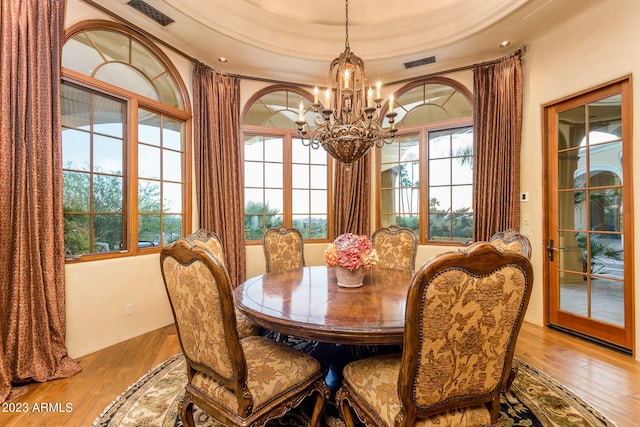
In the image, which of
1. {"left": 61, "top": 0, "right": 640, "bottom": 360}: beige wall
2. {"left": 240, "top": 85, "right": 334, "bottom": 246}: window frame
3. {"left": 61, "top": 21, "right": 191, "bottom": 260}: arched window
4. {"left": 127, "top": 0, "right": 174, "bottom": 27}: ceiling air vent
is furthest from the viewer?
{"left": 240, "top": 85, "right": 334, "bottom": 246}: window frame

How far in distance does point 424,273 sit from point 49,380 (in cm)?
271

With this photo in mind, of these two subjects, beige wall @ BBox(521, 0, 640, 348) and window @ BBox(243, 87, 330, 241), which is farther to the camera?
window @ BBox(243, 87, 330, 241)

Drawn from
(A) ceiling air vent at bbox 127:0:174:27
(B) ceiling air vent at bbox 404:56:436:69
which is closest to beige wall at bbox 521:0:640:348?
(B) ceiling air vent at bbox 404:56:436:69

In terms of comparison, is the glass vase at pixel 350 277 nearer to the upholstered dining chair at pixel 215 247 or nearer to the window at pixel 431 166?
the upholstered dining chair at pixel 215 247

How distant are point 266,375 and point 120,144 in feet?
8.98

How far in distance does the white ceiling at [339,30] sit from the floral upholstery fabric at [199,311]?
2679 millimetres

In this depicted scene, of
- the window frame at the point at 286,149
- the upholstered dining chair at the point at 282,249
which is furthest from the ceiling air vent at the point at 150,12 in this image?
the upholstered dining chair at the point at 282,249

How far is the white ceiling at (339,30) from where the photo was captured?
2.96m

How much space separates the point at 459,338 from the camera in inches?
43.4

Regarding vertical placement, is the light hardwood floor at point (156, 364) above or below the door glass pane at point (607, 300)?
below

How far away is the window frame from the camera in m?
4.17

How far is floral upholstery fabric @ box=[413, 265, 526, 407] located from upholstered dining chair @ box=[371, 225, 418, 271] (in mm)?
1827

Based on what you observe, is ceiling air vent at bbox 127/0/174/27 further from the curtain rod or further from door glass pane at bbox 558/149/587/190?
door glass pane at bbox 558/149/587/190

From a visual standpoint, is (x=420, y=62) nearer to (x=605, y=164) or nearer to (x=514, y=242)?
(x=605, y=164)
